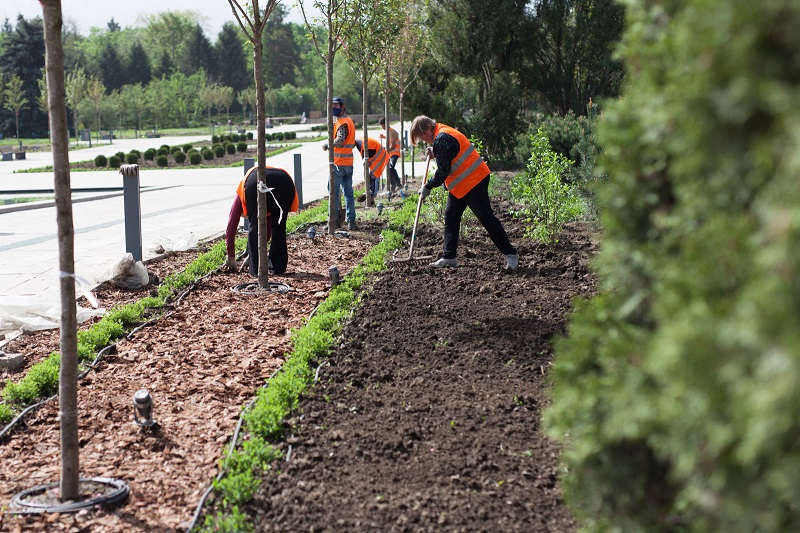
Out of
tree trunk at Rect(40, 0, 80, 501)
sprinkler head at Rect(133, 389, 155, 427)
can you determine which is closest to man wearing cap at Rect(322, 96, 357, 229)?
sprinkler head at Rect(133, 389, 155, 427)

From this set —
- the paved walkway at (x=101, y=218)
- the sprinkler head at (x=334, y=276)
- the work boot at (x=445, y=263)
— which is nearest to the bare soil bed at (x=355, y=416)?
the sprinkler head at (x=334, y=276)

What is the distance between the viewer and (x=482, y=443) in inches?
166

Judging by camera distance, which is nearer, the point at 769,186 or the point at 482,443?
the point at 769,186

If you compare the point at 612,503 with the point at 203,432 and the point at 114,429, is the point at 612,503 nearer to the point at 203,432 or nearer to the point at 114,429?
the point at 203,432

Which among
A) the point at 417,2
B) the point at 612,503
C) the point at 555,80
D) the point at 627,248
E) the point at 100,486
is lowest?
the point at 100,486

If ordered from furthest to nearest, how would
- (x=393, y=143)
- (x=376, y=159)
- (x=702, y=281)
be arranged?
1. (x=393, y=143)
2. (x=376, y=159)
3. (x=702, y=281)

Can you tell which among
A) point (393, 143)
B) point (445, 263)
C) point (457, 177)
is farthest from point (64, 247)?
point (393, 143)

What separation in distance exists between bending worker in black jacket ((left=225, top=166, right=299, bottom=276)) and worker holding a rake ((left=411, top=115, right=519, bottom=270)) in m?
1.35

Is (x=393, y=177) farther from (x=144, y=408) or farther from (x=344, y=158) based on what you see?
(x=144, y=408)

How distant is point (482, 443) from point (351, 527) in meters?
1.05

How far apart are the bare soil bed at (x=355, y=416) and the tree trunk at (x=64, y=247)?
31 centimetres

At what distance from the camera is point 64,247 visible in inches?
148

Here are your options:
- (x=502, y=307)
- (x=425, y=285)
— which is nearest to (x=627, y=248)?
(x=502, y=307)

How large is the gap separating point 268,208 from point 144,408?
12.7 ft
